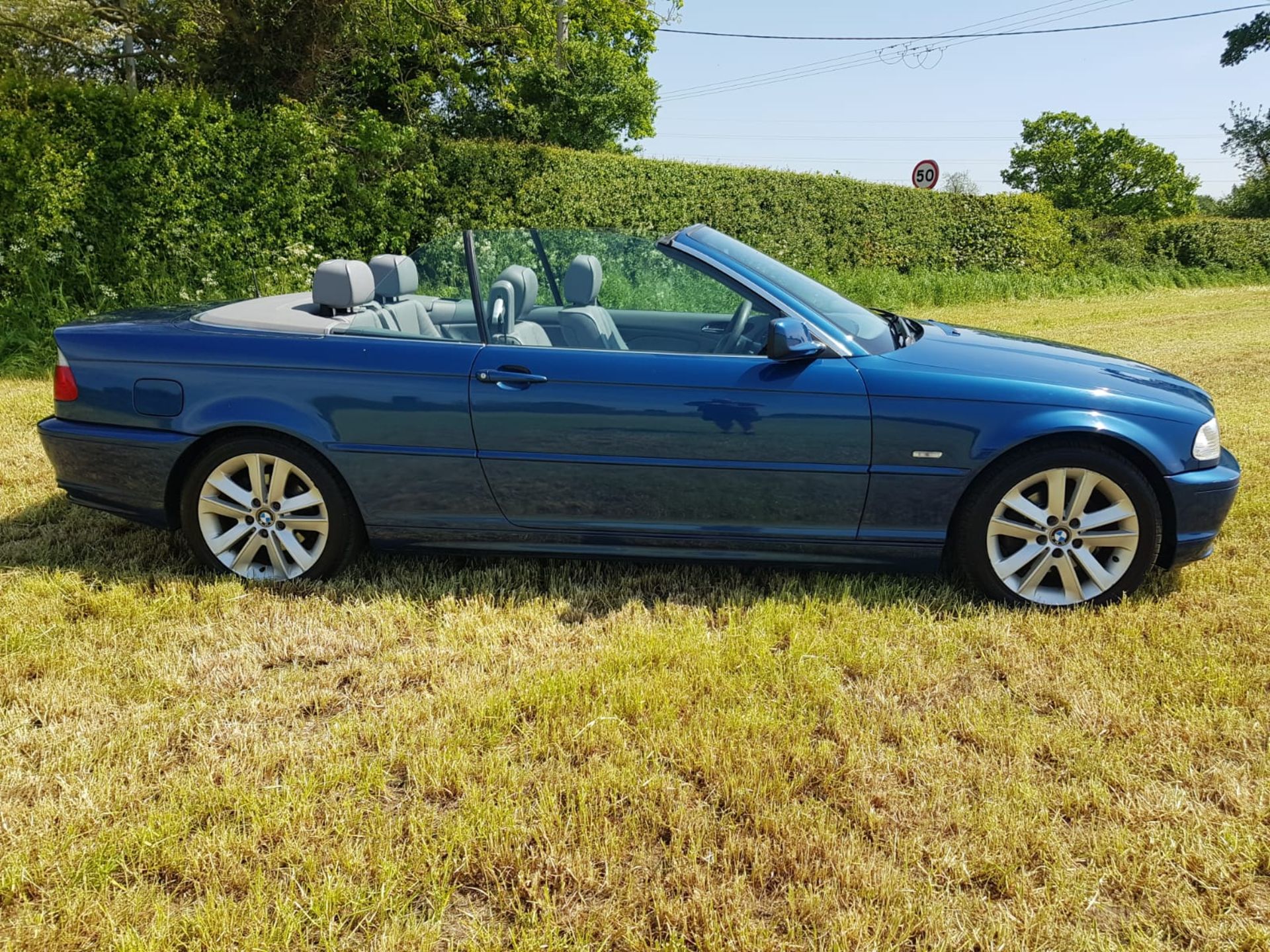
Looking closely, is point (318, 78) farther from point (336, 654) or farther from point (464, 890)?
point (464, 890)

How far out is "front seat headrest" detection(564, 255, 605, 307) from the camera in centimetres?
367

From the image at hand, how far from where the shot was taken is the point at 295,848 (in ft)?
6.79

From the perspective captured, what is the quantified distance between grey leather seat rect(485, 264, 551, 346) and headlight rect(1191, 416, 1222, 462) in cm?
240

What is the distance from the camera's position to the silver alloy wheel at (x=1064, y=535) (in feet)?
10.8

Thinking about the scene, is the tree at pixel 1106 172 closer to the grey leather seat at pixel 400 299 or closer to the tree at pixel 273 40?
the tree at pixel 273 40

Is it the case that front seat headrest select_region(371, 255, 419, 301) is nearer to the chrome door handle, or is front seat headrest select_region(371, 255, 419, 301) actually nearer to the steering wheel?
the chrome door handle

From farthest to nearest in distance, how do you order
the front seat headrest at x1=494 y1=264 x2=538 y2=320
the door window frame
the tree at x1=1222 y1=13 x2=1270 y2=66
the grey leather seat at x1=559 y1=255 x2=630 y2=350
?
the tree at x1=1222 y1=13 x2=1270 y2=66
the front seat headrest at x1=494 y1=264 x2=538 y2=320
the grey leather seat at x1=559 y1=255 x2=630 y2=350
the door window frame

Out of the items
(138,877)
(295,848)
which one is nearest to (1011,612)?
(295,848)

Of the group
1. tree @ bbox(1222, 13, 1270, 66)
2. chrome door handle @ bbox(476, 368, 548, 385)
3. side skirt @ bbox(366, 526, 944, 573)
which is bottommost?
side skirt @ bbox(366, 526, 944, 573)

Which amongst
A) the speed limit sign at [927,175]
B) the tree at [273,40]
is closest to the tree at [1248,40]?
the speed limit sign at [927,175]

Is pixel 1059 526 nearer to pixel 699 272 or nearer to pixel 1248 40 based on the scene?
pixel 699 272

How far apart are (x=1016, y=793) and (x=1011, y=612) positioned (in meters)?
1.16

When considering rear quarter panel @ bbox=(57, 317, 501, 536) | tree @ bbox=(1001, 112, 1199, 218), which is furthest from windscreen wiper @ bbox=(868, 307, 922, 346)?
tree @ bbox=(1001, 112, 1199, 218)

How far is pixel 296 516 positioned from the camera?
142 inches
